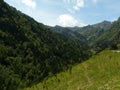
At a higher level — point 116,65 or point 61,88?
point 116,65

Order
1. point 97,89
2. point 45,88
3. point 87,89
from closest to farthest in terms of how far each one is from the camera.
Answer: point 97,89, point 87,89, point 45,88

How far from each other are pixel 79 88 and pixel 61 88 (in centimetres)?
1474

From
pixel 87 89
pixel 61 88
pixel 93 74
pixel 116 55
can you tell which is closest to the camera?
pixel 87 89

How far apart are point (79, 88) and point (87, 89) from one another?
8.72m

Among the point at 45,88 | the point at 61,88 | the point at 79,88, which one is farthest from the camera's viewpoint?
the point at 45,88

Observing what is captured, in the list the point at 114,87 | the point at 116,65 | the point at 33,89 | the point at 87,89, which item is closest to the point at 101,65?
the point at 116,65

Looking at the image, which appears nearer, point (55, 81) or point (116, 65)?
point (116, 65)

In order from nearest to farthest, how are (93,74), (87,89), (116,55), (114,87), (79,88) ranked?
(114,87)
(87,89)
(79,88)
(93,74)
(116,55)

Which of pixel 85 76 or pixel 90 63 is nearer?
pixel 85 76

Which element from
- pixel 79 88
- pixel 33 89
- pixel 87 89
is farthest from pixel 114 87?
pixel 33 89

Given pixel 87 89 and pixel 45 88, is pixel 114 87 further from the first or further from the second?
pixel 45 88

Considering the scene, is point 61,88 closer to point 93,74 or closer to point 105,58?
point 93,74

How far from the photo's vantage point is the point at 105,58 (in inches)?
5389

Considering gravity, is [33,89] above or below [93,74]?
below
